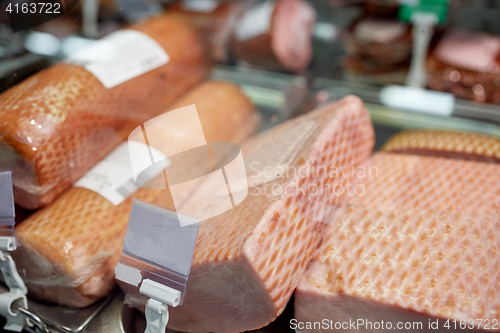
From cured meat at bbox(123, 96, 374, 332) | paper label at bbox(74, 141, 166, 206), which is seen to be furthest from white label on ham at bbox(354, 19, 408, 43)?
paper label at bbox(74, 141, 166, 206)

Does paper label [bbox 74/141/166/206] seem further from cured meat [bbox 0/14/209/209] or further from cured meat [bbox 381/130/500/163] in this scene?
cured meat [bbox 381/130/500/163]

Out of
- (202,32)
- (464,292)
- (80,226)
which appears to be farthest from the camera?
(202,32)

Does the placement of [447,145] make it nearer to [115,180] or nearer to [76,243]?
[115,180]

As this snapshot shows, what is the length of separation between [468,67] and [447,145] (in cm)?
71

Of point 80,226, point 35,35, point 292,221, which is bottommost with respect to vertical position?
point 80,226

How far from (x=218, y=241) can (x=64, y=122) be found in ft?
1.93

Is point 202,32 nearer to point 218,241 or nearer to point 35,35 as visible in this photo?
point 35,35

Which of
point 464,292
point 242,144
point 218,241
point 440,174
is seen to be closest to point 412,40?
point 440,174

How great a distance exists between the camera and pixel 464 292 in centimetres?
79

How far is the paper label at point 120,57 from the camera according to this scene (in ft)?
4.02

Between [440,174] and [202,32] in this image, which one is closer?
[440,174]

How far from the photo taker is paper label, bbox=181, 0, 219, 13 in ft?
6.80

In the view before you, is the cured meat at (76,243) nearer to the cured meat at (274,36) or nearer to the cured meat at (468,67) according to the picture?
the cured meat at (274,36)

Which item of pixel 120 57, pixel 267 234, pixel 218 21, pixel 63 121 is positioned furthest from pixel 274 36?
pixel 267 234
